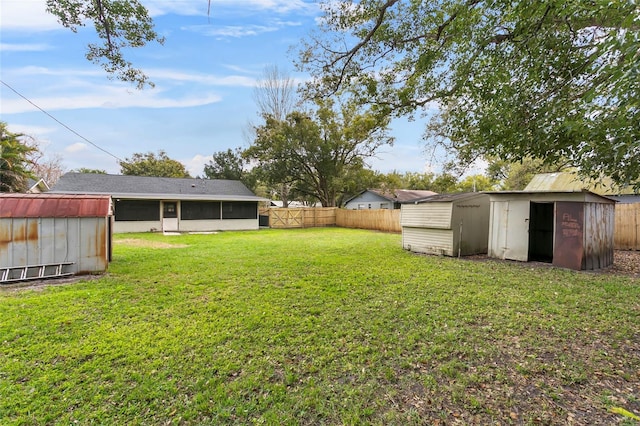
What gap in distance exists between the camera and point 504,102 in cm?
411

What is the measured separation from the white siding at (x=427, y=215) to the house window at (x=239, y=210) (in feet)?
35.5

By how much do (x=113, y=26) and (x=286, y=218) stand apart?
1506 cm

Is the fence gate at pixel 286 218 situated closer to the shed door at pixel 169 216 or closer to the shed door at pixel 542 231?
the shed door at pixel 169 216

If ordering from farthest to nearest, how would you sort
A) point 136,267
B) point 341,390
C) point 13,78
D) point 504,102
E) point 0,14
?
point 13,78
point 136,267
point 0,14
point 504,102
point 341,390

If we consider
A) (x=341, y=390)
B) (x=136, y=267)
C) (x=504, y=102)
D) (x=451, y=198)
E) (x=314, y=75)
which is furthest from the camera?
(x=451, y=198)

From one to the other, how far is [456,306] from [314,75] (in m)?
6.56

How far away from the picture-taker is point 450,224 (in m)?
8.34

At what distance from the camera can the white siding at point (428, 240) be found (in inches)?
334

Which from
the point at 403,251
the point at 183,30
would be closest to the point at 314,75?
the point at 183,30

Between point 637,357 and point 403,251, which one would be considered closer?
point 637,357

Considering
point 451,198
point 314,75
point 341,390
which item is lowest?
point 341,390

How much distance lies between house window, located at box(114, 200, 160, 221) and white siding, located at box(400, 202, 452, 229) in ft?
A: 42.5

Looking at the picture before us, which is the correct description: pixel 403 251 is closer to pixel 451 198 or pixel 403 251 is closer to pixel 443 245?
pixel 443 245

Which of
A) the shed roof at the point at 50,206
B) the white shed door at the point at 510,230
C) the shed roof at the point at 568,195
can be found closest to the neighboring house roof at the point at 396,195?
the white shed door at the point at 510,230
